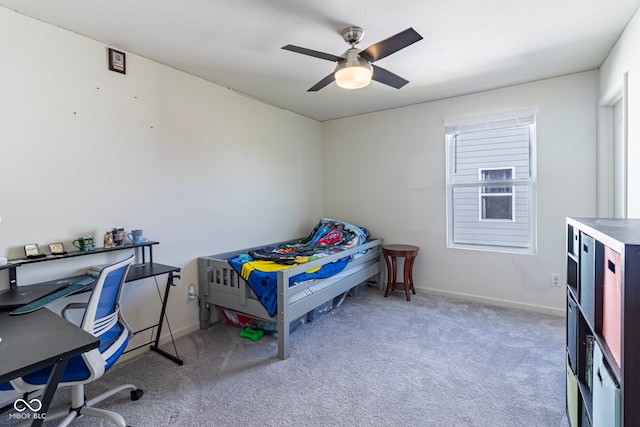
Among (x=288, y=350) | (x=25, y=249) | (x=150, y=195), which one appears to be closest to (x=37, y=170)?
(x=25, y=249)

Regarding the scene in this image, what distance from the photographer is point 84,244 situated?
2.08 meters

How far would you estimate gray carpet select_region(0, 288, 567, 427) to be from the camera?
1727 mm

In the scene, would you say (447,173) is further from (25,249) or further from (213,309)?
(25,249)

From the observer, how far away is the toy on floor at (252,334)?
2643 mm

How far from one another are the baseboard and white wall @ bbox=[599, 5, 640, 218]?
1359mm

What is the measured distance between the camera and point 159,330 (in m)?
2.46

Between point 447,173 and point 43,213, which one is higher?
point 447,173

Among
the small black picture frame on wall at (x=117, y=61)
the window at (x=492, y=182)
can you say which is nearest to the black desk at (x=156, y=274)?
the small black picture frame on wall at (x=117, y=61)

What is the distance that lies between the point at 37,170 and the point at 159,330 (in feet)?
4.61

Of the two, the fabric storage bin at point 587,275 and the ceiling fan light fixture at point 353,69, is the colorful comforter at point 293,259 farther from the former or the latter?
the fabric storage bin at point 587,275

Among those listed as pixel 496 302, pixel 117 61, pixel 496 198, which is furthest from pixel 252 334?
pixel 496 198

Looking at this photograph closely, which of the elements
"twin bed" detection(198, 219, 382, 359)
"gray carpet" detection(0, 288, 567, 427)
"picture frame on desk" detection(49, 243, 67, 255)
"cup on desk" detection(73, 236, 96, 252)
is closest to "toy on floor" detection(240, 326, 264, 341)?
"gray carpet" detection(0, 288, 567, 427)

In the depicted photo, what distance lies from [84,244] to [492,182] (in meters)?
3.81

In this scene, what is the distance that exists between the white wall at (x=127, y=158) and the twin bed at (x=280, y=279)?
0.18 m
